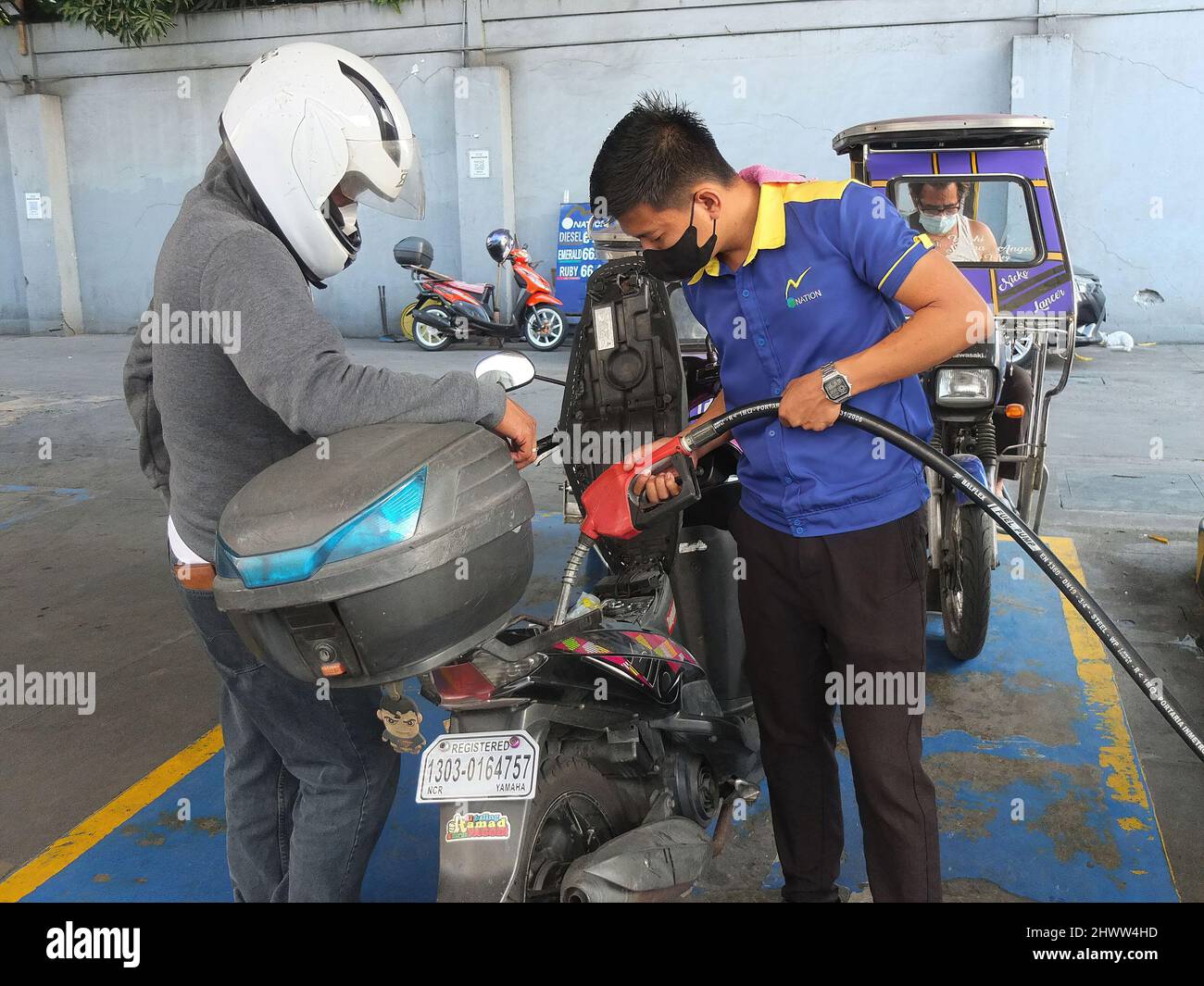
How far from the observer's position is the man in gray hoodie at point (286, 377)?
5.54ft

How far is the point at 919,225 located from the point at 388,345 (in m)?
9.85

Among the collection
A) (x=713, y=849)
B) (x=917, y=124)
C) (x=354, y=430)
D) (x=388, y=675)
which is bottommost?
(x=713, y=849)

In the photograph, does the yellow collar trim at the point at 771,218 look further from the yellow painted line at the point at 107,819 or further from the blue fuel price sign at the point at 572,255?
the blue fuel price sign at the point at 572,255

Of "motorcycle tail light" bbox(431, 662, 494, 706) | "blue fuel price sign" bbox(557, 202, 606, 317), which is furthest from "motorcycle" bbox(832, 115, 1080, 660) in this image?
"blue fuel price sign" bbox(557, 202, 606, 317)

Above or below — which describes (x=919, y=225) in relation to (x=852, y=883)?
above

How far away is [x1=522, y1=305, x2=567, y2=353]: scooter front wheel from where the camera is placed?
12367mm

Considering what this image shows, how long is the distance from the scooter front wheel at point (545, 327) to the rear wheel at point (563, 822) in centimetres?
1048

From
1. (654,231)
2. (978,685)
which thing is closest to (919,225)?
(978,685)

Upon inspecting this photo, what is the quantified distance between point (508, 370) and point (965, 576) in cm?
235

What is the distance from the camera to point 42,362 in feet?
41.2

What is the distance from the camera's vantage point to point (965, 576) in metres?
3.77

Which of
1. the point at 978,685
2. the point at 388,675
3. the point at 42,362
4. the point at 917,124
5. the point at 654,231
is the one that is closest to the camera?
the point at 388,675

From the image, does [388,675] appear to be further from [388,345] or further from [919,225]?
[388,345]

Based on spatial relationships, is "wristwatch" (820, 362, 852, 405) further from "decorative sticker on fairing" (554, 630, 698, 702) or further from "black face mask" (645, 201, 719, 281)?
"decorative sticker on fairing" (554, 630, 698, 702)
